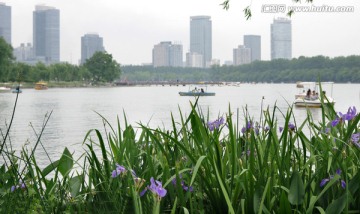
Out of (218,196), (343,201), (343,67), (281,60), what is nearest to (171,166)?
(218,196)

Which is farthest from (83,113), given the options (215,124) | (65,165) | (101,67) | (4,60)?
(101,67)

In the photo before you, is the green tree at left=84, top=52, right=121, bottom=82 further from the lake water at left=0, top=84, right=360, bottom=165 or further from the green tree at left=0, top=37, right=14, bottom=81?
the lake water at left=0, top=84, right=360, bottom=165

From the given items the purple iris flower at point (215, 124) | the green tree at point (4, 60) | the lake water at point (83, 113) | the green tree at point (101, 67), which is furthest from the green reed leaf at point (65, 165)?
the green tree at point (101, 67)

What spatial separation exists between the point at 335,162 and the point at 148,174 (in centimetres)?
94

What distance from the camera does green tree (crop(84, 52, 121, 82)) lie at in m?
174

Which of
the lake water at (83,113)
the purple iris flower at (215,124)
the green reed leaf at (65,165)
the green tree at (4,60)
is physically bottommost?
the lake water at (83,113)

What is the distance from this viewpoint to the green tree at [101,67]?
570ft

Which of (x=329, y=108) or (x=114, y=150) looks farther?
Result: (x=329, y=108)

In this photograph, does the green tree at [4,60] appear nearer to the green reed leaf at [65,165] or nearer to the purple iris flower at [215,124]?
the purple iris flower at [215,124]

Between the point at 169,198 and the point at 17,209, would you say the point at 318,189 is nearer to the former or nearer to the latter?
the point at 169,198

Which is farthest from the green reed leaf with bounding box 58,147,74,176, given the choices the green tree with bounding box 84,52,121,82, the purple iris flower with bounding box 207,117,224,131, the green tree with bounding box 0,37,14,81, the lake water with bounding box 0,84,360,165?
the green tree with bounding box 84,52,121,82

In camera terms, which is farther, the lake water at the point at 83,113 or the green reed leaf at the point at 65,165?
the lake water at the point at 83,113

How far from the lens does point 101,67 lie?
572ft

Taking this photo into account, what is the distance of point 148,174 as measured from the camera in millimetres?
3049
